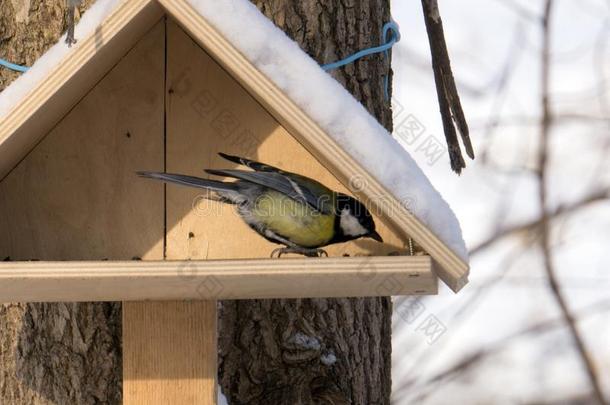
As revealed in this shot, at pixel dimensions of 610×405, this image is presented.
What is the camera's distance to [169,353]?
2.32 metres

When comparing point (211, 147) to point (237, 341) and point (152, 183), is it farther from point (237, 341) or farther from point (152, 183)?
point (237, 341)

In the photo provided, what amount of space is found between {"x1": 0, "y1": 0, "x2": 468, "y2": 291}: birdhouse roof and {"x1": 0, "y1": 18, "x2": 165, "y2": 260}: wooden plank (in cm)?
45

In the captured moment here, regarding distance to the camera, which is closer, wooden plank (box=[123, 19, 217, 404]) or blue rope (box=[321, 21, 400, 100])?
wooden plank (box=[123, 19, 217, 404])

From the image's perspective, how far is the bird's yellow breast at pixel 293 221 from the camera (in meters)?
2.42

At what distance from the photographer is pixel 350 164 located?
2029 millimetres

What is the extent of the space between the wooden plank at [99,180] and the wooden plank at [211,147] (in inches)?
1.5

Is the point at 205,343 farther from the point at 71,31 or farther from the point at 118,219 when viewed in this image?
the point at 71,31

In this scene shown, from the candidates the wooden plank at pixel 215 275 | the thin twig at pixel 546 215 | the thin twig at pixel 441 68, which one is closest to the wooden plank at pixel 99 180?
the wooden plank at pixel 215 275

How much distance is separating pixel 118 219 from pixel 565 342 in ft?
11.6

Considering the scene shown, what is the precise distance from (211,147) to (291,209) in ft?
1.04

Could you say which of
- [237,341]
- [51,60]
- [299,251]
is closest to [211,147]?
[299,251]

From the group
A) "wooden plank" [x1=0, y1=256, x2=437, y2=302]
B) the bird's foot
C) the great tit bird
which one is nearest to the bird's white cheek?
the great tit bird

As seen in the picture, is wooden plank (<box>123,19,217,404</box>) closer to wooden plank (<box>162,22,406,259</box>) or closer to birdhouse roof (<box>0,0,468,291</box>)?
wooden plank (<box>162,22,406,259</box>)

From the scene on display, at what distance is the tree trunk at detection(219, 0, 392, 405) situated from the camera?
2.68 meters
